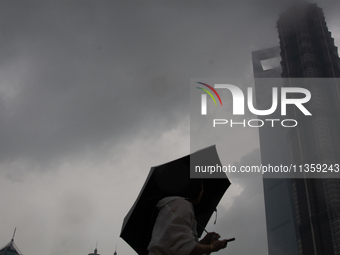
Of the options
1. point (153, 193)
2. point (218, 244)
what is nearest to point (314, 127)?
point (153, 193)

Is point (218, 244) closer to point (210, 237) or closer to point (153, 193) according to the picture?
point (210, 237)

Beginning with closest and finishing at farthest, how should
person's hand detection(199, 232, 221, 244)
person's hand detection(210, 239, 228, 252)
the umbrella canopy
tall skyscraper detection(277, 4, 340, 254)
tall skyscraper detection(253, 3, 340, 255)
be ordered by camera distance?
1. person's hand detection(210, 239, 228, 252)
2. person's hand detection(199, 232, 221, 244)
3. the umbrella canopy
4. tall skyscraper detection(277, 4, 340, 254)
5. tall skyscraper detection(253, 3, 340, 255)

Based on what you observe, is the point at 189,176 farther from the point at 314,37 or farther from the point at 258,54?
the point at 258,54

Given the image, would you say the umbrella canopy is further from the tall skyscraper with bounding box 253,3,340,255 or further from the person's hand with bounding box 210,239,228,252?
the tall skyscraper with bounding box 253,3,340,255

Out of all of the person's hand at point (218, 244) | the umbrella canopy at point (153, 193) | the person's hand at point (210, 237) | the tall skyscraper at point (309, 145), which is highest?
the tall skyscraper at point (309, 145)

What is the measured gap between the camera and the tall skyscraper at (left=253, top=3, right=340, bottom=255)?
209 ft

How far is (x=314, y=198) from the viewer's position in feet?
222

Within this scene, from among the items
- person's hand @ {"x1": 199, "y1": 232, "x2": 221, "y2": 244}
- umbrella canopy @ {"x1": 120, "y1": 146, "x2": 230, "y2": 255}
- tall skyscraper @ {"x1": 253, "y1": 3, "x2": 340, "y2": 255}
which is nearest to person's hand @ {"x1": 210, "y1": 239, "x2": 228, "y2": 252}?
person's hand @ {"x1": 199, "y1": 232, "x2": 221, "y2": 244}

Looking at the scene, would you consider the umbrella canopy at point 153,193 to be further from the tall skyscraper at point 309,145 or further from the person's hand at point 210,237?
the tall skyscraper at point 309,145

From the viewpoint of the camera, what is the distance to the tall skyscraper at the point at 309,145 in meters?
63.8

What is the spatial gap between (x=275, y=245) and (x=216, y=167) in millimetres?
108900

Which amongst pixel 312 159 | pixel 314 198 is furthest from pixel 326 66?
pixel 314 198

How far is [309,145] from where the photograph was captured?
73.2 metres

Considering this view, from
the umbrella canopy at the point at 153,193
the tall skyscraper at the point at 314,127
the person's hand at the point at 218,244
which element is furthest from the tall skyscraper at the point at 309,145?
the person's hand at the point at 218,244
